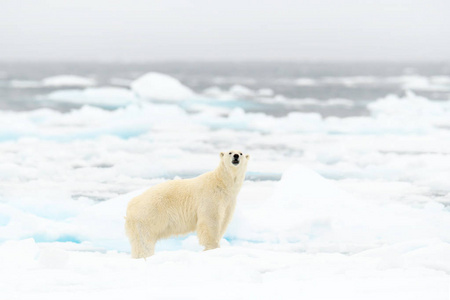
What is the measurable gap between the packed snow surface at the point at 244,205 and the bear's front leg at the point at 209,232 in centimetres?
27

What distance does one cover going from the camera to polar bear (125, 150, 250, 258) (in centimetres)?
334

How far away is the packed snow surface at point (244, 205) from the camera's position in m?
2.49

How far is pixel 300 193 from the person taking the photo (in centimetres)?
519

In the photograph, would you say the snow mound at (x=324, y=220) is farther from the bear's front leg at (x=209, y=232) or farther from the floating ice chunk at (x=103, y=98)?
the floating ice chunk at (x=103, y=98)

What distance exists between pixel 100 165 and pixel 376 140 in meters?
4.51

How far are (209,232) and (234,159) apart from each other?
448 millimetres

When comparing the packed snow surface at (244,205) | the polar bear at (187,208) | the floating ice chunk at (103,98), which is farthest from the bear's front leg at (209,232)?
the floating ice chunk at (103,98)

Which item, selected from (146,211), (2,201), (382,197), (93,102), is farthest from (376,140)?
(93,102)

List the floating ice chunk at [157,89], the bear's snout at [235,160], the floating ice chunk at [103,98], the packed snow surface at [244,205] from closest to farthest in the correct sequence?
the packed snow surface at [244,205] → the bear's snout at [235,160] → the floating ice chunk at [103,98] → the floating ice chunk at [157,89]

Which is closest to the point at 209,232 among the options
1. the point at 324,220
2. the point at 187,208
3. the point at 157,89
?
the point at 187,208

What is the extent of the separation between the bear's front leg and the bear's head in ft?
1.11

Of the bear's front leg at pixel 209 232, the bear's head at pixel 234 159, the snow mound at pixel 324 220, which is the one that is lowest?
the snow mound at pixel 324 220

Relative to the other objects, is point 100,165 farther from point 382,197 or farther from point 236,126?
point 236,126

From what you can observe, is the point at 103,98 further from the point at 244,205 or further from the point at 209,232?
the point at 209,232
